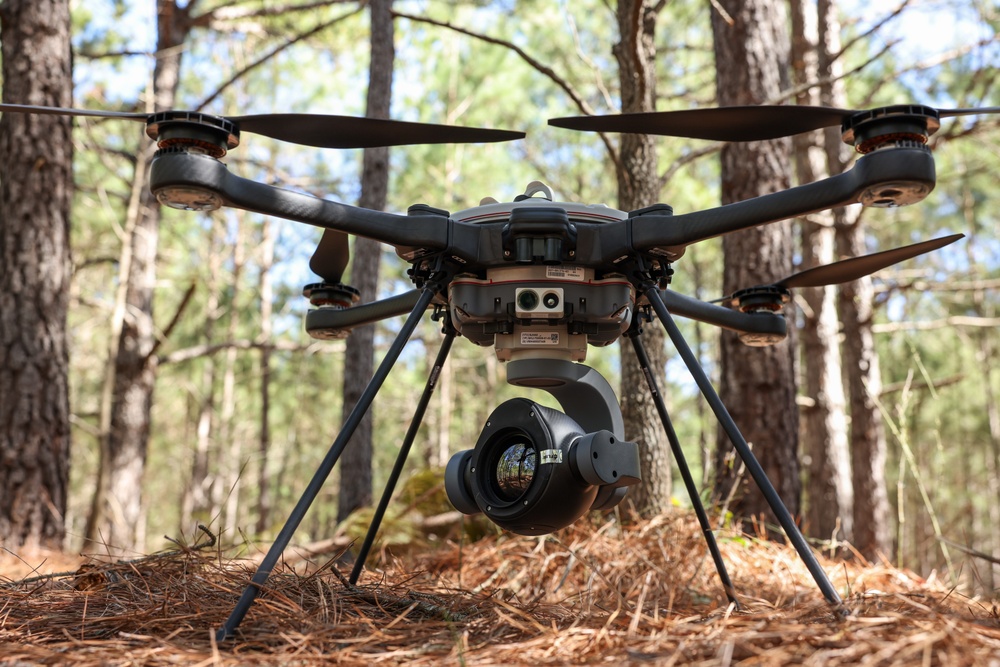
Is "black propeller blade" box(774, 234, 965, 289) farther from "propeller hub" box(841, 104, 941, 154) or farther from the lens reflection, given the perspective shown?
the lens reflection

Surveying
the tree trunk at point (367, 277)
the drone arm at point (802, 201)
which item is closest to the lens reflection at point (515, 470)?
the drone arm at point (802, 201)

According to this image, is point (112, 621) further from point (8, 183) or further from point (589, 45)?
point (589, 45)

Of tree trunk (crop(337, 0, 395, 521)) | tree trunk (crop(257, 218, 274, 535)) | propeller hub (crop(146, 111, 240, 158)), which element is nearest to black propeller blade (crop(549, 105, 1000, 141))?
propeller hub (crop(146, 111, 240, 158))

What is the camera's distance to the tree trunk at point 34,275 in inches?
155

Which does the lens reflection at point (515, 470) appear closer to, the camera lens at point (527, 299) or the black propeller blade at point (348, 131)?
the camera lens at point (527, 299)

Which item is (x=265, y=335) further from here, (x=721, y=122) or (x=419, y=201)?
(x=721, y=122)

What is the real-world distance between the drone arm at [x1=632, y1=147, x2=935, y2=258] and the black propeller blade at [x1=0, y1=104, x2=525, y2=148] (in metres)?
0.34

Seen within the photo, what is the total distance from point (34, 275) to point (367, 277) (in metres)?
1.97

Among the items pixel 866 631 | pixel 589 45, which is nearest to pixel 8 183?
pixel 866 631

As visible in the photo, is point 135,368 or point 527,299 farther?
point 135,368

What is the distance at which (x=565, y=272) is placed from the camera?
5.15 feet

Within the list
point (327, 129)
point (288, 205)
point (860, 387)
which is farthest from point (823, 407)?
point (288, 205)

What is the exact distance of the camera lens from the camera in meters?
1.57

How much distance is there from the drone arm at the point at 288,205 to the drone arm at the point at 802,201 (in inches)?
16.6
